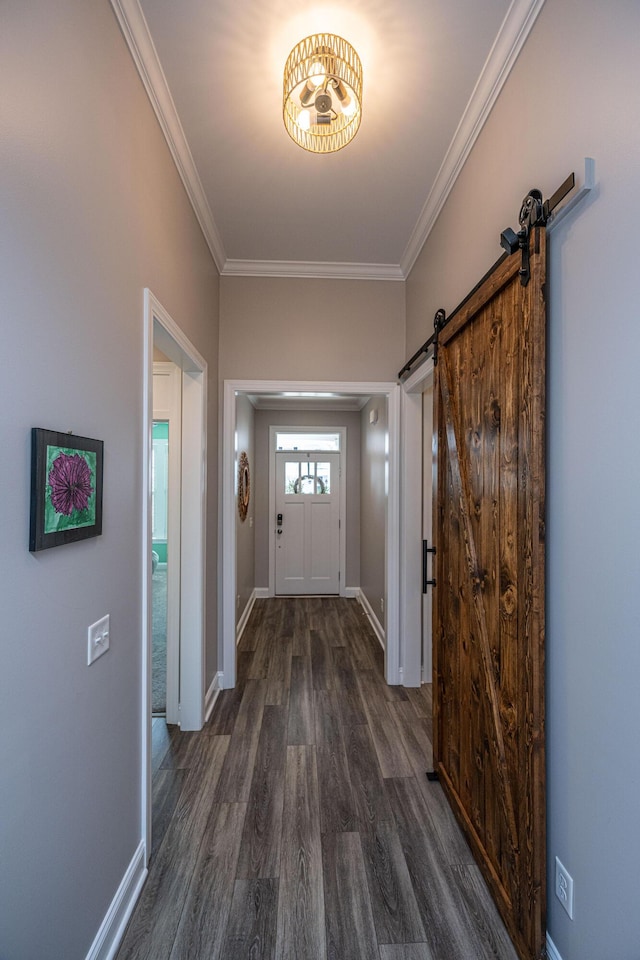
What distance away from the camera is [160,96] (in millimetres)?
1670

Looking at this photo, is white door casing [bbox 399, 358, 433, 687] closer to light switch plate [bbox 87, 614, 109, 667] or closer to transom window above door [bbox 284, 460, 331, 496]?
light switch plate [bbox 87, 614, 109, 667]

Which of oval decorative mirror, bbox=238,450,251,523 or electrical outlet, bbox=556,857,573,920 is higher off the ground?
oval decorative mirror, bbox=238,450,251,523

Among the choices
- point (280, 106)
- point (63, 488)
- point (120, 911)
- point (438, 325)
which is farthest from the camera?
point (438, 325)

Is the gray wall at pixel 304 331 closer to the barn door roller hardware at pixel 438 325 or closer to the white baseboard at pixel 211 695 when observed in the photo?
the barn door roller hardware at pixel 438 325

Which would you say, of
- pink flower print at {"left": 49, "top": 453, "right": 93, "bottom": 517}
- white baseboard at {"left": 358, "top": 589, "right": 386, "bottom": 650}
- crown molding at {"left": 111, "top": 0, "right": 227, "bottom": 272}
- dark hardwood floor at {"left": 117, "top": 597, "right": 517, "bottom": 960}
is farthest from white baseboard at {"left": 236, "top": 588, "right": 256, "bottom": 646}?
crown molding at {"left": 111, "top": 0, "right": 227, "bottom": 272}

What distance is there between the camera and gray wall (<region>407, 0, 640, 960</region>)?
0.96 m

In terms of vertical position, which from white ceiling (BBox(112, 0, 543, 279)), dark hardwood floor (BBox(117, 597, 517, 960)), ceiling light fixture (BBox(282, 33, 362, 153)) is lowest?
dark hardwood floor (BBox(117, 597, 517, 960))

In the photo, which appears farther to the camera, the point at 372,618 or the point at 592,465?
the point at 372,618

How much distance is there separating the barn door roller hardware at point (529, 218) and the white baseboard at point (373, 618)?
3.06 m

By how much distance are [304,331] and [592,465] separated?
7.65ft

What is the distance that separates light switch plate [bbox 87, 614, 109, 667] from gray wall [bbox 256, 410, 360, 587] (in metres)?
4.33

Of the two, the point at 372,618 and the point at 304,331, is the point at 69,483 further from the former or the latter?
the point at 372,618

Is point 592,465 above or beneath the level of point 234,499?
above

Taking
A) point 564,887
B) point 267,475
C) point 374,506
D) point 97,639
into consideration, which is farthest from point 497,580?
point 267,475
